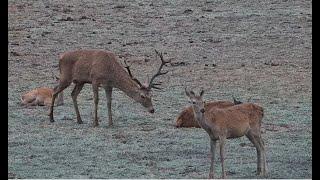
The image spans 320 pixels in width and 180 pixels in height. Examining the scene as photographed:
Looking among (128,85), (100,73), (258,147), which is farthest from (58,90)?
(258,147)

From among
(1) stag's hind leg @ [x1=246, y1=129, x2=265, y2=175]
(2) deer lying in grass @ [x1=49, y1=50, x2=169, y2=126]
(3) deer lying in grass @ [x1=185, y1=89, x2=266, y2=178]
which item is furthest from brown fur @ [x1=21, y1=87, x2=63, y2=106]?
(1) stag's hind leg @ [x1=246, y1=129, x2=265, y2=175]

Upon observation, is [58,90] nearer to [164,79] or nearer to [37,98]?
[37,98]

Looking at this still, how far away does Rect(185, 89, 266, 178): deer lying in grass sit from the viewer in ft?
29.8

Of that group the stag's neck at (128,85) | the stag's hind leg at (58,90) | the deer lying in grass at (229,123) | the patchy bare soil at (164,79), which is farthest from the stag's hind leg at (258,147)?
the stag's hind leg at (58,90)

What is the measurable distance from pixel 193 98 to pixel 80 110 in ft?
15.8

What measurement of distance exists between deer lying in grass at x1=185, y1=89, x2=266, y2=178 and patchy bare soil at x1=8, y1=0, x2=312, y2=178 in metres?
0.30

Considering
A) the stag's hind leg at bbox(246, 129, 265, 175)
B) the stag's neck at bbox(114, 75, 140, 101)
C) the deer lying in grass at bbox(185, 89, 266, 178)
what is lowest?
the stag's hind leg at bbox(246, 129, 265, 175)

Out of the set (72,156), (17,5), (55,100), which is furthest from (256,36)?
(72,156)

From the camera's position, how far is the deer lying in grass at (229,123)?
908 cm

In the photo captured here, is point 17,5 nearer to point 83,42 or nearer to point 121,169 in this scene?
point 83,42

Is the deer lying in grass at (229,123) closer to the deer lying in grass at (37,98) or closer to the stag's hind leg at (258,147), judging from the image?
the stag's hind leg at (258,147)

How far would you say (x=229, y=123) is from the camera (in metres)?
9.09

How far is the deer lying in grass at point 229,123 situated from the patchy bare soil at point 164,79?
1.00 feet

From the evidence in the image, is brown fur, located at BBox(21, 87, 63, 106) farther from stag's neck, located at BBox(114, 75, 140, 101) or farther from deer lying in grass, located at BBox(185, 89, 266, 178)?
deer lying in grass, located at BBox(185, 89, 266, 178)
